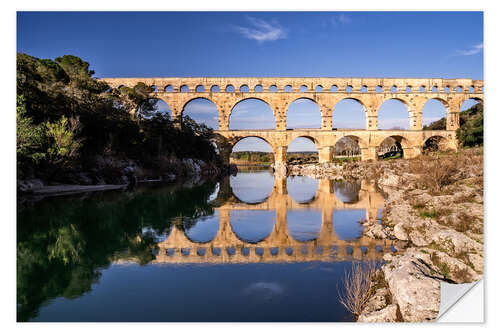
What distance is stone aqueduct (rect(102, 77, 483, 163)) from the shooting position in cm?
2598

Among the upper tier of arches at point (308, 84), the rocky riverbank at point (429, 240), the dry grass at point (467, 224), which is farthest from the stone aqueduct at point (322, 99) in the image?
the dry grass at point (467, 224)

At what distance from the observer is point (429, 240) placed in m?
4.61

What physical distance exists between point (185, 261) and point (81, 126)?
11385mm

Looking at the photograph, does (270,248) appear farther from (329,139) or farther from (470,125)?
(470,125)

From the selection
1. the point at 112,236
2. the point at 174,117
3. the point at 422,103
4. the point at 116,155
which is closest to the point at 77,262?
the point at 112,236

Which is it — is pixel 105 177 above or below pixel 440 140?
below

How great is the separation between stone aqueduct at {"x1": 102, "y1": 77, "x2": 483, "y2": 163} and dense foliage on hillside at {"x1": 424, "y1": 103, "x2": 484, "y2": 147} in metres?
1.06

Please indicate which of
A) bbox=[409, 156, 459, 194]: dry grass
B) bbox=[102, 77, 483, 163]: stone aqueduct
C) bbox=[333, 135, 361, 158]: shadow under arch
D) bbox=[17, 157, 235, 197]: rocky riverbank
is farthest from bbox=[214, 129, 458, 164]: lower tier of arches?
bbox=[409, 156, 459, 194]: dry grass

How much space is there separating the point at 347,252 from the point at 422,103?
2663 centimetres

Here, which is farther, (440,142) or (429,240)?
(440,142)

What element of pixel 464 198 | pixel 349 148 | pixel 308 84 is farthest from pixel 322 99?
pixel 464 198

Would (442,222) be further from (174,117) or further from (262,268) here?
(174,117)

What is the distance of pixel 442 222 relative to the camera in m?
5.16

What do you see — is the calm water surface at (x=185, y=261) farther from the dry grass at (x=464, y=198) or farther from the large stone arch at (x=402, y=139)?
the large stone arch at (x=402, y=139)
